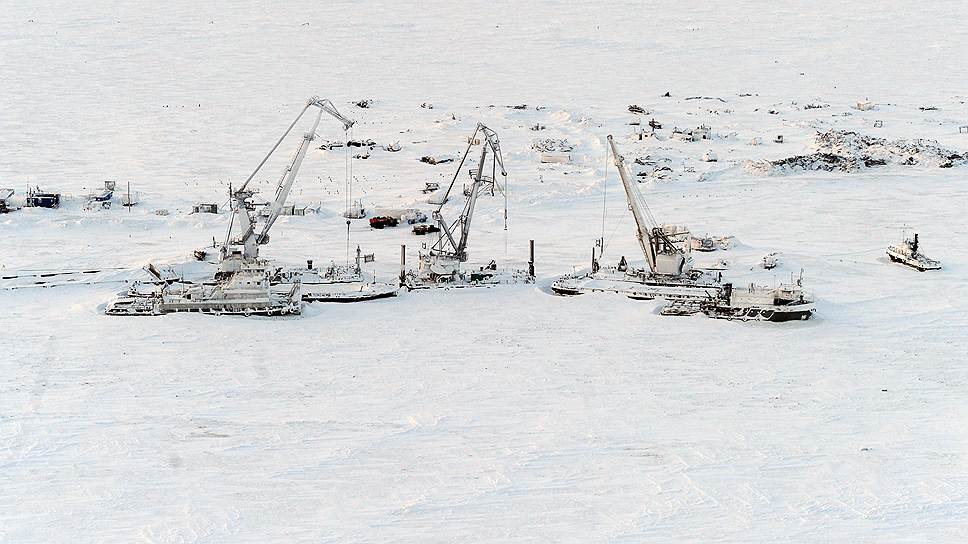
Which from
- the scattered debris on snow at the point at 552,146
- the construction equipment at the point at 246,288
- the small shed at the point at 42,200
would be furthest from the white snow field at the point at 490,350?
the scattered debris on snow at the point at 552,146

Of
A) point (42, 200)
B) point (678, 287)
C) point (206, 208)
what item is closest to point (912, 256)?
point (678, 287)

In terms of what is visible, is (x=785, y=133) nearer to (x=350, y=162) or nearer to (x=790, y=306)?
(x=350, y=162)

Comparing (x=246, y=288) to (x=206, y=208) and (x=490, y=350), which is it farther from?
(x=206, y=208)

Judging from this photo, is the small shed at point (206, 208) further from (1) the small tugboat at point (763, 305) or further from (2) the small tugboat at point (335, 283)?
(1) the small tugboat at point (763, 305)

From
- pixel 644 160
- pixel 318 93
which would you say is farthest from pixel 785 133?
pixel 318 93

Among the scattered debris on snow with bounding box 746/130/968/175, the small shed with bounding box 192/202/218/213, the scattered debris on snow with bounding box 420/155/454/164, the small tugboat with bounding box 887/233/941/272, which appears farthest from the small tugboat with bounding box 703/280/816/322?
the scattered debris on snow with bounding box 420/155/454/164

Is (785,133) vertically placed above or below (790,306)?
above
